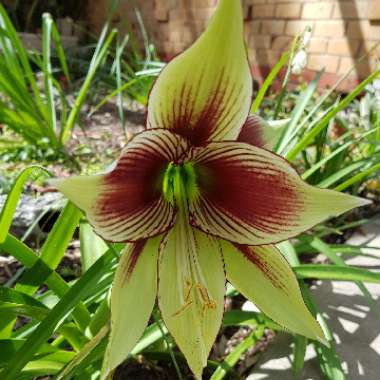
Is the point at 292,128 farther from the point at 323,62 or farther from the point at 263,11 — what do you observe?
the point at 263,11

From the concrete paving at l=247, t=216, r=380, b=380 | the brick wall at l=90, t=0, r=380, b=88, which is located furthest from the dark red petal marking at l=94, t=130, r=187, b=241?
the brick wall at l=90, t=0, r=380, b=88

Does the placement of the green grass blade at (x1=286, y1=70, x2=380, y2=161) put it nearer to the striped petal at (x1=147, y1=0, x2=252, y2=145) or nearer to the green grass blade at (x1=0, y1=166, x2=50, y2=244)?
the striped petal at (x1=147, y1=0, x2=252, y2=145)

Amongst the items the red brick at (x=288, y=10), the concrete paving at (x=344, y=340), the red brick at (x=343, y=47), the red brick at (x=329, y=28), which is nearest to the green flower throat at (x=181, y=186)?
the concrete paving at (x=344, y=340)

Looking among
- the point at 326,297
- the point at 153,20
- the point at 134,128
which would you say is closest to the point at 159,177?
the point at 326,297

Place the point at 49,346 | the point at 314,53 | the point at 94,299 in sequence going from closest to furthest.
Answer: the point at 49,346, the point at 94,299, the point at 314,53

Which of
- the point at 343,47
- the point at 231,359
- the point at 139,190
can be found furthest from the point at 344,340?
the point at 343,47

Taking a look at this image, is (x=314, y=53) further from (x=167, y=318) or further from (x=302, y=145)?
(x=167, y=318)

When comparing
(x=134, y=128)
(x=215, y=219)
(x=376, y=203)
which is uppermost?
(x=215, y=219)
